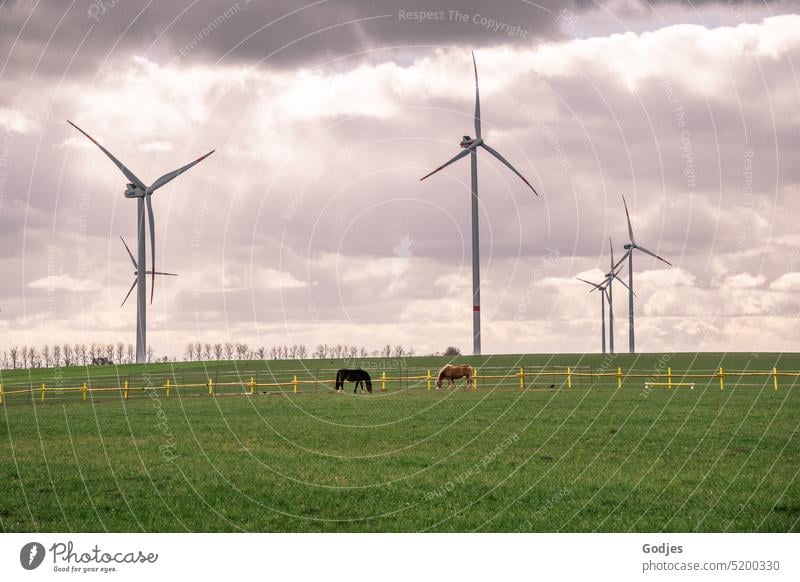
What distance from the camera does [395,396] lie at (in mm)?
61750

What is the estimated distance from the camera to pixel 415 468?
85.2ft

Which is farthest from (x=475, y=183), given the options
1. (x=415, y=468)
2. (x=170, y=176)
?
(x=415, y=468)

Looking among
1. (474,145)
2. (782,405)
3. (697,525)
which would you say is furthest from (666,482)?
(474,145)
